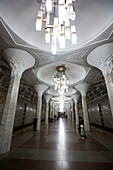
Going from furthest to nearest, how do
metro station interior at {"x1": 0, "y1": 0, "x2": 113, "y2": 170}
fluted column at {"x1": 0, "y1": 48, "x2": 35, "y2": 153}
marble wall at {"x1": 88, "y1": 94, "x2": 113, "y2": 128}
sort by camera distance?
marble wall at {"x1": 88, "y1": 94, "x2": 113, "y2": 128} < fluted column at {"x1": 0, "y1": 48, "x2": 35, "y2": 153} < metro station interior at {"x1": 0, "y1": 0, "x2": 113, "y2": 170}

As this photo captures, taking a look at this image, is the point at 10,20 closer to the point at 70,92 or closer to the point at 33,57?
the point at 33,57

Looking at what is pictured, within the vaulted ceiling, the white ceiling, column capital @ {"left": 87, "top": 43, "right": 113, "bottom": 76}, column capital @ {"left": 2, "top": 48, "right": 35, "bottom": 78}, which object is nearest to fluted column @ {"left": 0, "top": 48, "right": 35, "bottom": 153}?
column capital @ {"left": 2, "top": 48, "right": 35, "bottom": 78}

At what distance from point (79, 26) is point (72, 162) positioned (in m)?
6.50

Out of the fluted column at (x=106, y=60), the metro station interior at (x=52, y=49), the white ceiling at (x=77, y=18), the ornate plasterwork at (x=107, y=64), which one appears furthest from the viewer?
the ornate plasterwork at (x=107, y=64)

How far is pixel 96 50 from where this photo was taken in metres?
5.07

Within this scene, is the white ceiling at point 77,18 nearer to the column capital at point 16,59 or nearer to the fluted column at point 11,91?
the column capital at point 16,59

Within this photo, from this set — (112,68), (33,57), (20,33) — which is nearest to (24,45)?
(20,33)

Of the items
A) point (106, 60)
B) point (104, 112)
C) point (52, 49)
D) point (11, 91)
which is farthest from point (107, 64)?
point (104, 112)

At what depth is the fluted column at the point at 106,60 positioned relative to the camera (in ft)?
15.7

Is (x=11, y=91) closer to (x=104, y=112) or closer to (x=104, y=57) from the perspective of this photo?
(x=104, y=57)

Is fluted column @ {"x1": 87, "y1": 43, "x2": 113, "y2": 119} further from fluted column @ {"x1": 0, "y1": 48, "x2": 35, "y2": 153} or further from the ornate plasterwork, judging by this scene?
fluted column @ {"x1": 0, "y1": 48, "x2": 35, "y2": 153}

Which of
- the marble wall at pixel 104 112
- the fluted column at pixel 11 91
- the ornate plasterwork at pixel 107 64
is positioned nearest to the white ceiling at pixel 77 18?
the fluted column at pixel 11 91

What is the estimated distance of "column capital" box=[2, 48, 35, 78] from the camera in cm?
514

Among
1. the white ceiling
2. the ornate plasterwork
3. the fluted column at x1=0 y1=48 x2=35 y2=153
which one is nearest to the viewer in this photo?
the white ceiling
